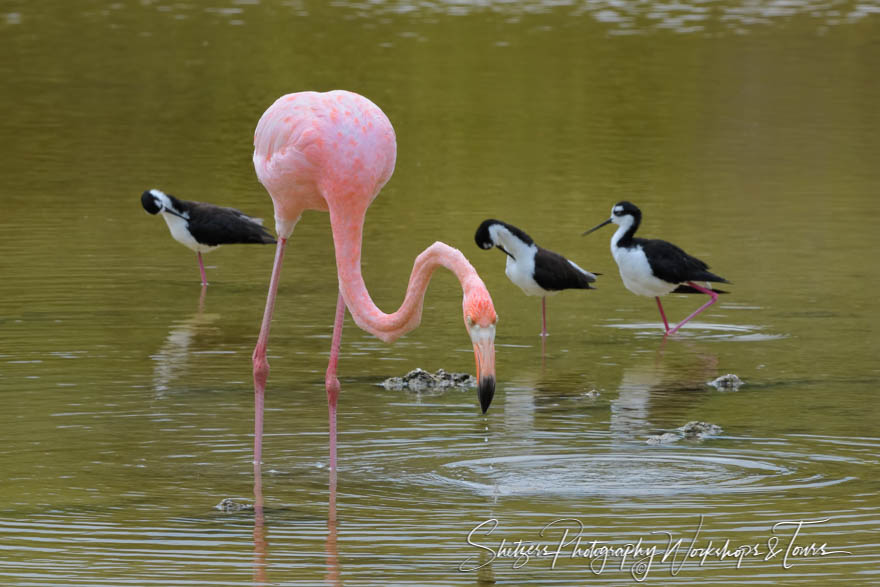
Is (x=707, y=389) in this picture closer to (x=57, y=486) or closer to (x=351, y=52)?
(x=57, y=486)

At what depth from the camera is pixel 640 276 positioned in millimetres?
11938

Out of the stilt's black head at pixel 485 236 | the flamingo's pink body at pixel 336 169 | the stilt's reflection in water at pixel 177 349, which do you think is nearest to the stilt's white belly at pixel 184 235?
the stilt's reflection in water at pixel 177 349

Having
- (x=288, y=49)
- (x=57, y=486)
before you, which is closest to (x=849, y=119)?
(x=288, y=49)

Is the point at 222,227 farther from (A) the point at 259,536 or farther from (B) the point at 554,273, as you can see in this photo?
(A) the point at 259,536

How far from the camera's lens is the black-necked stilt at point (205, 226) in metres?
13.5

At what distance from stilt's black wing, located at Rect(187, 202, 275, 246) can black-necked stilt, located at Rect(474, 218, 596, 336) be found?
2.32 meters

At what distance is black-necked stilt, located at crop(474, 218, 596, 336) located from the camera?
11.9 metres

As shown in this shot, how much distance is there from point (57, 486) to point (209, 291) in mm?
5546

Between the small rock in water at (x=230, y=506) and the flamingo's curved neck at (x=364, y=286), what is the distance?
1.00 meters

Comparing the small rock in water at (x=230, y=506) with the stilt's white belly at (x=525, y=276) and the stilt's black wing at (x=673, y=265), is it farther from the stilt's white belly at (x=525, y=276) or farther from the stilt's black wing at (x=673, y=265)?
the stilt's black wing at (x=673, y=265)

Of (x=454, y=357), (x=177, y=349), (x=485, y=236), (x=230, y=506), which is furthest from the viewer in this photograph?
(x=485, y=236)

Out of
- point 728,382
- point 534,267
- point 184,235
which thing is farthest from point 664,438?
point 184,235

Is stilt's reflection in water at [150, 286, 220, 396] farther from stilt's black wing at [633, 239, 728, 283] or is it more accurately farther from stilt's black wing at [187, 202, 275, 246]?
stilt's black wing at [633, 239, 728, 283]

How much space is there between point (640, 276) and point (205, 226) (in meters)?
3.80
